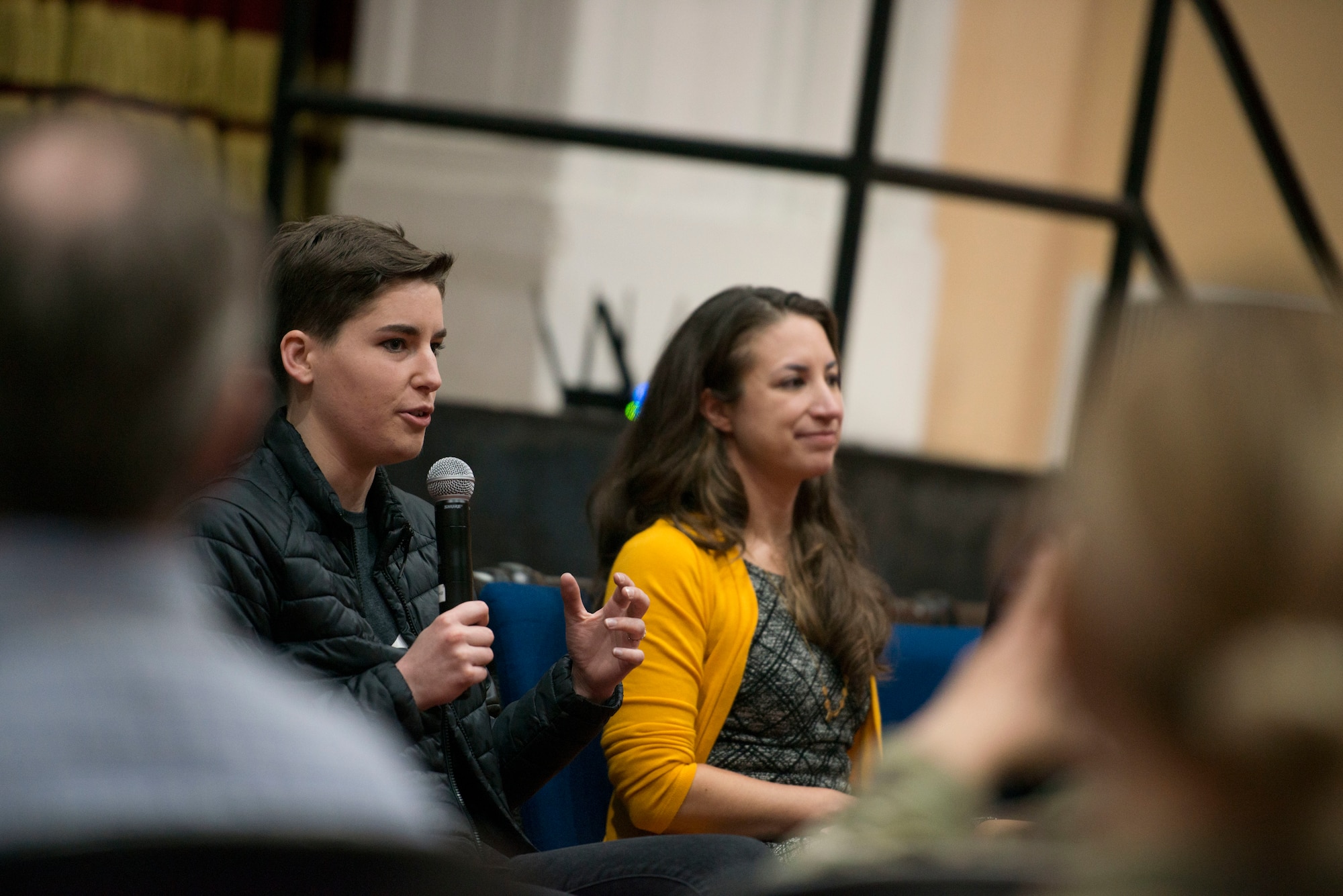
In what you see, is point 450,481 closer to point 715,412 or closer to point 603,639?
point 603,639

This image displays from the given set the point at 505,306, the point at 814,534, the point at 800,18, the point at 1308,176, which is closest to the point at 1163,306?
the point at 814,534

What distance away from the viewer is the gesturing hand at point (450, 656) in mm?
1656

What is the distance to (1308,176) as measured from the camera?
19.1 ft

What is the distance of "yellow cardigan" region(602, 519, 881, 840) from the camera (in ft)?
7.07

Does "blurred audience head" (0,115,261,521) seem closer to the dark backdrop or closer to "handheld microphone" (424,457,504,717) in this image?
"handheld microphone" (424,457,504,717)

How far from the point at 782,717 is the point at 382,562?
715mm

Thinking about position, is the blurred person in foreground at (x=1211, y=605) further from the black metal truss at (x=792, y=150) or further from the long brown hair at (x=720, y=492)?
the black metal truss at (x=792, y=150)

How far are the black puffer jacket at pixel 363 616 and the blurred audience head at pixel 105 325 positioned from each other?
1013 mm

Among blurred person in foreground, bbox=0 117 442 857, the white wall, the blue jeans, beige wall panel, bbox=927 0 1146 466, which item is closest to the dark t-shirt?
the blue jeans

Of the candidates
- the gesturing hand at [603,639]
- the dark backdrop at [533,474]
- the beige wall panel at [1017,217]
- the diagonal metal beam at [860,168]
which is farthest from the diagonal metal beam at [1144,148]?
the gesturing hand at [603,639]

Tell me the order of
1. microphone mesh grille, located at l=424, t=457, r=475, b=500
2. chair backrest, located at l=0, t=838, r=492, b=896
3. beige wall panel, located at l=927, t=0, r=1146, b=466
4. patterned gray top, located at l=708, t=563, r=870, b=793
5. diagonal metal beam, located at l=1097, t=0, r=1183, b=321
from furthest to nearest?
beige wall panel, located at l=927, t=0, r=1146, b=466
diagonal metal beam, located at l=1097, t=0, r=1183, b=321
patterned gray top, located at l=708, t=563, r=870, b=793
microphone mesh grille, located at l=424, t=457, r=475, b=500
chair backrest, located at l=0, t=838, r=492, b=896

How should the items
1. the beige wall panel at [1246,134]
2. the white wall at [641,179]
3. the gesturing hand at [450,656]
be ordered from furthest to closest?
the beige wall panel at [1246,134]
the white wall at [641,179]
the gesturing hand at [450,656]

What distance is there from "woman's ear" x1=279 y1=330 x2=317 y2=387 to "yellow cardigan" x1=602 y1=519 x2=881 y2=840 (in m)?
0.64

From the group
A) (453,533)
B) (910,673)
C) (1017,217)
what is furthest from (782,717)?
(1017,217)
